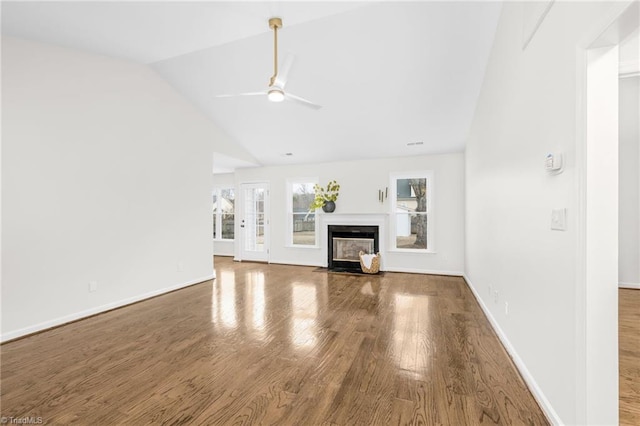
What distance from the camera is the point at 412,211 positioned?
19.3 feet

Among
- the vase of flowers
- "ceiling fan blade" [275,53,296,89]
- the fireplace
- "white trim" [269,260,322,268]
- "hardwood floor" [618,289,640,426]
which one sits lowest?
"white trim" [269,260,322,268]

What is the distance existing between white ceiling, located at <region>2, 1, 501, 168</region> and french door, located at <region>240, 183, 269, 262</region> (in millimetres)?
2170

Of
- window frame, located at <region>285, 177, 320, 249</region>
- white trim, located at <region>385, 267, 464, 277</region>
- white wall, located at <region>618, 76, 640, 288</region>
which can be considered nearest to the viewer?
white wall, located at <region>618, 76, 640, 288</region>

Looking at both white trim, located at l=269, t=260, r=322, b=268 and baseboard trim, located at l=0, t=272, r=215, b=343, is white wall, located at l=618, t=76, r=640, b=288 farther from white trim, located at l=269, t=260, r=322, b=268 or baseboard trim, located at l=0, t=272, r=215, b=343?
baseboard trim, located at l=0, t=272, r=215, b=343

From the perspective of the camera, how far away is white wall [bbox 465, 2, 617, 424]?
141 centimetres

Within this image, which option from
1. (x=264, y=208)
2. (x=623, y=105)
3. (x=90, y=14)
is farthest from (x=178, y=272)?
(x=623, y=105)

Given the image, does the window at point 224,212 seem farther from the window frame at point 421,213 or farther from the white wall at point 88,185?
the window frame at point 421,213

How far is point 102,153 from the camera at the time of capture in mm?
3551

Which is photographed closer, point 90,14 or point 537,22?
point 537,22

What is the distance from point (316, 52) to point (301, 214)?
3958 mm

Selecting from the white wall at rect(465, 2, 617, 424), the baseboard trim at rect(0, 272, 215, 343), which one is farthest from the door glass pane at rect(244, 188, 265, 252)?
the white wall at rect(465, 2, 617, 424)

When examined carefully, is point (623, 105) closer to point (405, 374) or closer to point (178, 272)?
point (405, 374)

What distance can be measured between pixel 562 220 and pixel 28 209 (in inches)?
174

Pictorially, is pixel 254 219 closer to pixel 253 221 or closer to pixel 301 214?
pixel 253 221
